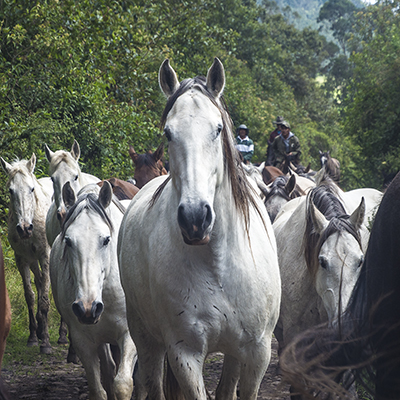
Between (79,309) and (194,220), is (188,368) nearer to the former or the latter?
(194,220)

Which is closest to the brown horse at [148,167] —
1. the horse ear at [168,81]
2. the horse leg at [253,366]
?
the horse ear at [168,81]

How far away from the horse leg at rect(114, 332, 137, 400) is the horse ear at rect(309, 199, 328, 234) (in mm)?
1801

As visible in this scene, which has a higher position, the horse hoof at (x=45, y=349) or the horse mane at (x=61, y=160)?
the horse mane at (x=61, y=160)

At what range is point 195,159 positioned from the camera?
288 cm

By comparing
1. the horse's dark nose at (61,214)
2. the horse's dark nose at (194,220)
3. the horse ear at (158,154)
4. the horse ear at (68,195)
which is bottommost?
the horse's dark nose at (194,220)

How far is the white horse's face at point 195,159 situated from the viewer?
8.95 feet

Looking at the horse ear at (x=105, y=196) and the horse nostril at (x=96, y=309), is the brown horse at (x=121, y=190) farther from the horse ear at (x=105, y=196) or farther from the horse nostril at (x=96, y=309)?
the horse nostril at (x=96, y=309)

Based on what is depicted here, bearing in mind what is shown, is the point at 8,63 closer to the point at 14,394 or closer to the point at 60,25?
the point at 60,25

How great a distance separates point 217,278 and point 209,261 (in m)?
0.11

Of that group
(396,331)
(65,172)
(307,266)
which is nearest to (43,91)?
(65,172)

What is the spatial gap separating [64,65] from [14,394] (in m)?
7.54

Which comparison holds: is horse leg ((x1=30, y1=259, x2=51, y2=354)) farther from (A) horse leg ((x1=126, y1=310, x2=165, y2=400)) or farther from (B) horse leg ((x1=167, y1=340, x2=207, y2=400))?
(B) horse leg ((x1=167, y1=340, x2=207, y2=400))

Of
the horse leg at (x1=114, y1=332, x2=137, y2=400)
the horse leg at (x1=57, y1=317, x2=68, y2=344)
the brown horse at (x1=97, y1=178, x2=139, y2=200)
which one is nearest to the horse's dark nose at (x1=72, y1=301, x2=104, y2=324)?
the horse leg at (x1=114, y1=332, x2=137, y2=400)

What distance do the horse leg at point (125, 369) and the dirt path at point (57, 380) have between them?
1.27 metres
